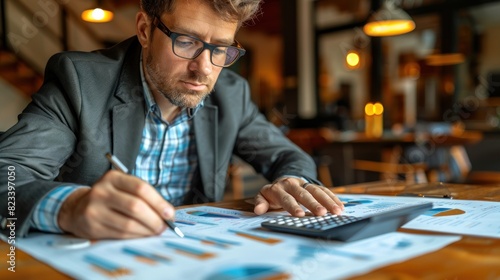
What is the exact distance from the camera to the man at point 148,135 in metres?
0.76

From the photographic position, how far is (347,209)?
1.06 m

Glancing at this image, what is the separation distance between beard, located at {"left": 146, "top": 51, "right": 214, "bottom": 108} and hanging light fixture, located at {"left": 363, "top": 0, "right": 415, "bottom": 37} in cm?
422

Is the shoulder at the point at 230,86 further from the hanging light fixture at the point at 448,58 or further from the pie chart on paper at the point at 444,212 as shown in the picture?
the hanging light fixture at the point at 448,58

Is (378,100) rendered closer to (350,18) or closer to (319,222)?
(350,18)

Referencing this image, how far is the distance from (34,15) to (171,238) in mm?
5397

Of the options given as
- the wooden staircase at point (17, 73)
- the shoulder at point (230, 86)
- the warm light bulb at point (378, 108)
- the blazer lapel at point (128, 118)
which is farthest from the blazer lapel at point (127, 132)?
the warm light bulb at point (378, 108)

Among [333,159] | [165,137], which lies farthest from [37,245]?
[333,159]

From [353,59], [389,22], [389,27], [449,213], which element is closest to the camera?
[449,213]

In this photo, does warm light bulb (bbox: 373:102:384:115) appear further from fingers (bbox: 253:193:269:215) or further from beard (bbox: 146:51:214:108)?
fingers (bbox: 253:193:269:215)

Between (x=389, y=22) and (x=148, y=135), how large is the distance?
4.43 m

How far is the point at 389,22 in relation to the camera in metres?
5.25

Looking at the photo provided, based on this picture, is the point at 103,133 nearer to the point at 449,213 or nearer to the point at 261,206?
the point at 261,206

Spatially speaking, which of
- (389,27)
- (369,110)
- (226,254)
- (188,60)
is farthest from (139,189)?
(369,110)

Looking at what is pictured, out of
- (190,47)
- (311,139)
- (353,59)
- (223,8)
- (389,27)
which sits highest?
(389,27)
